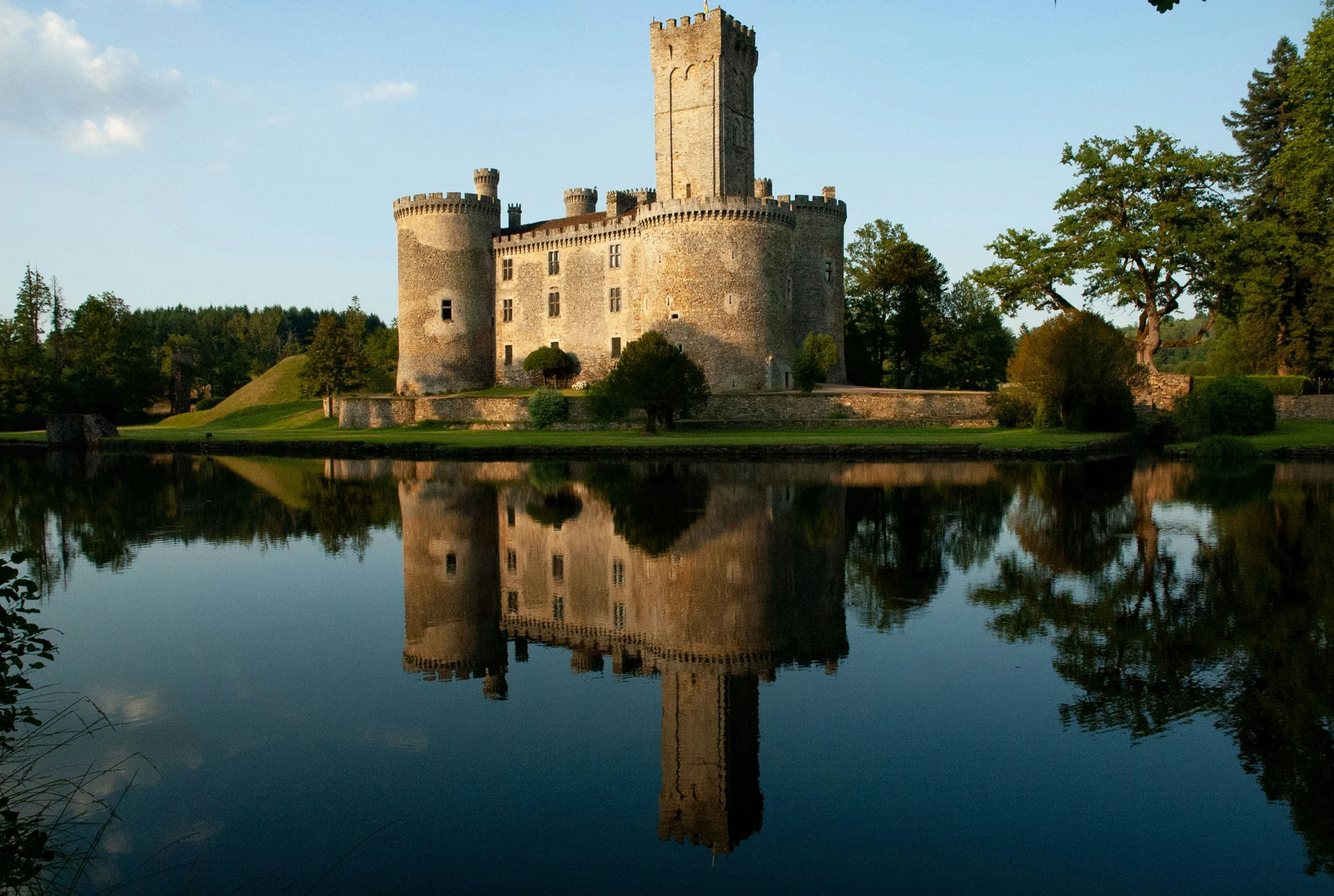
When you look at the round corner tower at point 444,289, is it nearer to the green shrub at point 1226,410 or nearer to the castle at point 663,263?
the castle at point 663,263

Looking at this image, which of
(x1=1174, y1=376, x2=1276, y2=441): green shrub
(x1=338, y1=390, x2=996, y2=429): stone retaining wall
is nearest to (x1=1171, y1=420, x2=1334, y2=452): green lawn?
(x1=1174, y1=376, x2=1276, y2=441): green shrub

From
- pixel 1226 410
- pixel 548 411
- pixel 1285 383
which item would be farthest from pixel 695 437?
pixel 1285 383

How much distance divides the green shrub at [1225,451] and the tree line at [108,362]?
1572 inches

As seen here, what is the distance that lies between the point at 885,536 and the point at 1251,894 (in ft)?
30.3

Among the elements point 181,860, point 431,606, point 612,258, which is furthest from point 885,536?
point 612,258

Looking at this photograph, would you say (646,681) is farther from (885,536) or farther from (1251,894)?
(885,536)

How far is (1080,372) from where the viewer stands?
30.6 metres

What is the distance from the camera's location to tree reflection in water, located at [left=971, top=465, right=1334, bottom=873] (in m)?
6.03

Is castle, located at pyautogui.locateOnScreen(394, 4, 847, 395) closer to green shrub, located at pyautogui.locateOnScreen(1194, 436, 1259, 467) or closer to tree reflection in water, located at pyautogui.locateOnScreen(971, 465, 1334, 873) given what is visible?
green shrub, located at pyautogui.locateOnScreen(1194, 436, 1259, 467)

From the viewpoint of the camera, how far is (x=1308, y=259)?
35688mm

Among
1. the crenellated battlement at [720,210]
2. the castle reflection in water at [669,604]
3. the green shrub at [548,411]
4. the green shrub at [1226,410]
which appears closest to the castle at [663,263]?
the crenellated battlement at [720,210]

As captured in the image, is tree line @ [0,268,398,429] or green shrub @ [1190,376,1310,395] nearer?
green shrub @ [1190,376,1310,395]

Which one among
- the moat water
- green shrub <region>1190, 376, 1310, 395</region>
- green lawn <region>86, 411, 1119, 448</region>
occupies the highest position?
green shrub <region>1190, 376, 1310, 395</region>

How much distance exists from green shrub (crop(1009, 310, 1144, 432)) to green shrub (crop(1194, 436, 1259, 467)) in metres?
4.46
